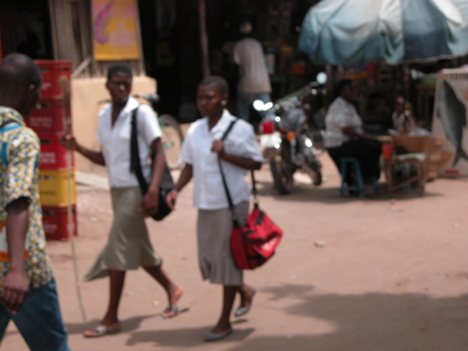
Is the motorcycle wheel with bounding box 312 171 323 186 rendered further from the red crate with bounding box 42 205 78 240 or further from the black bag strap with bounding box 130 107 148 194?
the black bag strap with bounding box 130 107 148 194

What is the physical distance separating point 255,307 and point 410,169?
15.8 feet

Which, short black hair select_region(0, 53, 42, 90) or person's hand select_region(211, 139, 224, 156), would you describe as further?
person's hand select_region(211, 139, 224, 156)

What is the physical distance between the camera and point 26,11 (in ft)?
45.8

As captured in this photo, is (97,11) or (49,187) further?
(97,11)

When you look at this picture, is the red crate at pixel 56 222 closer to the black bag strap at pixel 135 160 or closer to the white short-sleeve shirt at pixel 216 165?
the black bag strap at pixel 135 160

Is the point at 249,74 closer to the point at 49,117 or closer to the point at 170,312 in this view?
the point at 49,117

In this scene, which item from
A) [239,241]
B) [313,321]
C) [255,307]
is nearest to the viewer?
[239,241]

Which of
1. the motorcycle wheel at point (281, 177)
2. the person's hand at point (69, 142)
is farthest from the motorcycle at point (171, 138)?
the person's hand at point (69, 142)

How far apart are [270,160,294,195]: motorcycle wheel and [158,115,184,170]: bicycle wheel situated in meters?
1.85

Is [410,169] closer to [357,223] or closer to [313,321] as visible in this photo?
[357,223]

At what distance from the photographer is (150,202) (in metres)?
5.75

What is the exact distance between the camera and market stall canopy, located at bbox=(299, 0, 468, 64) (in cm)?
1088

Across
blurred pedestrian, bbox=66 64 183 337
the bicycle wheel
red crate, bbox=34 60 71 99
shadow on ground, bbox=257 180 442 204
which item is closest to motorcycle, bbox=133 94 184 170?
the bicycle wheel

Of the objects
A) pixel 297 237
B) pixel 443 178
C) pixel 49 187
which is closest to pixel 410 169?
pixel 443 178
